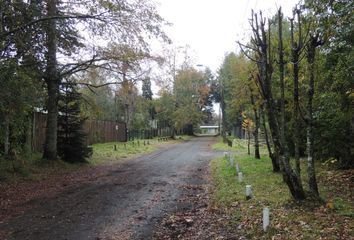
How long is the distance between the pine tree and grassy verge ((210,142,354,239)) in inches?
355

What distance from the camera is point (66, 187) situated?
1187cm

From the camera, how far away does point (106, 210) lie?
8.56 meters

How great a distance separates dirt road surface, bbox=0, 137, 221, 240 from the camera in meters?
6.82

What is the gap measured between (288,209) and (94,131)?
27283 millimetres

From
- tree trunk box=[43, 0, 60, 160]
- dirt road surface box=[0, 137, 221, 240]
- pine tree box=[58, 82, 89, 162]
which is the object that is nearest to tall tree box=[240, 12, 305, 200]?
dirt road surface box=[0, 137, 221, 240]

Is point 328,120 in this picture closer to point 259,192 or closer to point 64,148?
point 259,192

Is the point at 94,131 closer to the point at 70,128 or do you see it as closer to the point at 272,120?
the point at 70,128

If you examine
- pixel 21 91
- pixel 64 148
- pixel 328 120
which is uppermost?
pixel 21 91

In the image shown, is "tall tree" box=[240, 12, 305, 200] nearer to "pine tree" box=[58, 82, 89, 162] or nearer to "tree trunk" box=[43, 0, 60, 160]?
"tree trunk" box=[43, 0, 60, 160]

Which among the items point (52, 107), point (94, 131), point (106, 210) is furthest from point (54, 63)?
point (94, 131)

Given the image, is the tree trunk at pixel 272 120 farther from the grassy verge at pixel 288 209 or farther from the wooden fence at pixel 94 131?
the wooden fence at pixel 94 131

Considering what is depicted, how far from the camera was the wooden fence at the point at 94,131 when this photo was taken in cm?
1973

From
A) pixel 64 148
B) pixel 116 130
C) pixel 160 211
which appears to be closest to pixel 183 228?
pixel 160 211

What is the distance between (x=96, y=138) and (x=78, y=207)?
2483 cm
